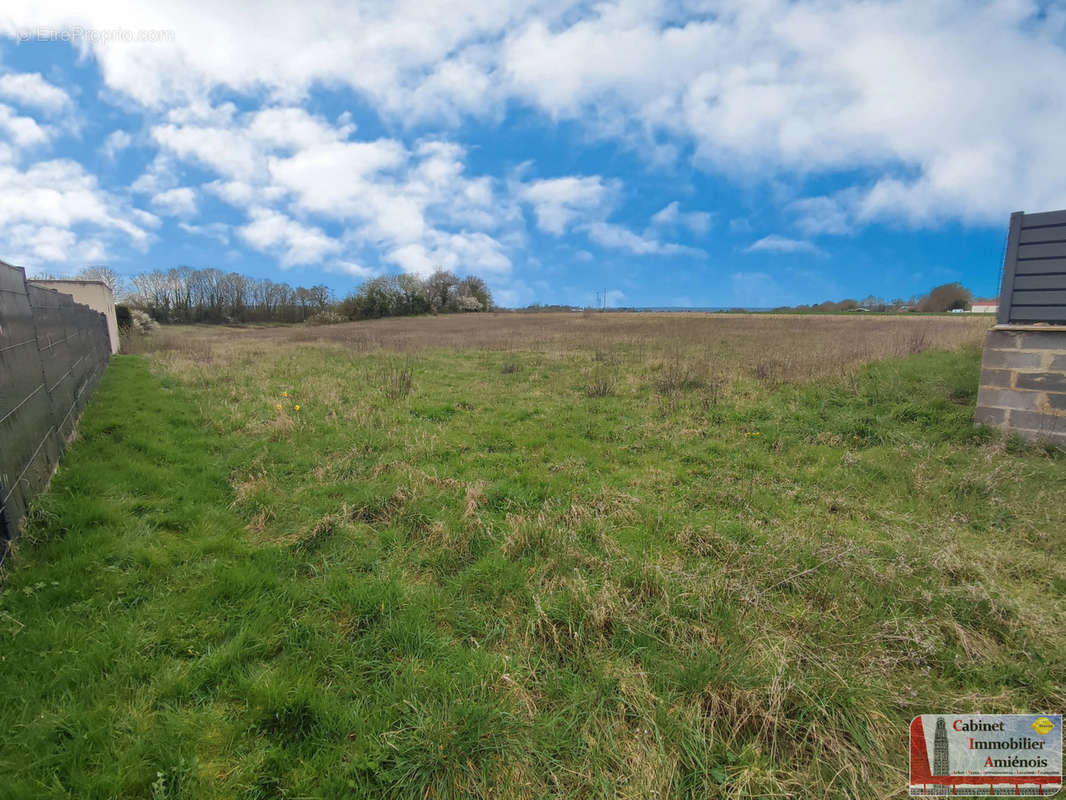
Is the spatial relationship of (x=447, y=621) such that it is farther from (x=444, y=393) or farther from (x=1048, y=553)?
(x=444, y=393)

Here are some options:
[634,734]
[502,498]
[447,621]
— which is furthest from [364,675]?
[502,498]

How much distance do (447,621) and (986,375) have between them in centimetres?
837

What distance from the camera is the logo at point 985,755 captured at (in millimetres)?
2094

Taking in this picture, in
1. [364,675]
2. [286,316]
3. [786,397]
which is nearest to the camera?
[364,675]

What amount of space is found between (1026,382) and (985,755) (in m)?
6.45

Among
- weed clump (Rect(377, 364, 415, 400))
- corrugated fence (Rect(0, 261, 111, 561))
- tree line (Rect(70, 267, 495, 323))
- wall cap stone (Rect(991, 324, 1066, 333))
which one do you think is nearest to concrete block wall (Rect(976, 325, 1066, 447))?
wall cap stone (Rect(991, 324, 1066, 333))

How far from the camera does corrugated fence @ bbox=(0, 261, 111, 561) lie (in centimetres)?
368

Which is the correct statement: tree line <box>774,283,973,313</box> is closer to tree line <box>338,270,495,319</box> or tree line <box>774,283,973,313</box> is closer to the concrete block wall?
tree line <box>338,270,495,319</box>

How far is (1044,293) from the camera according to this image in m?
5.97

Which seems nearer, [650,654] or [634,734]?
[634,734]

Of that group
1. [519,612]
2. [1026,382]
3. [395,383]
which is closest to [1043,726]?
[519,612]

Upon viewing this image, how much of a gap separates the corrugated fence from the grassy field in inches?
10.7

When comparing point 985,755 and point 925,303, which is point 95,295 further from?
point 925,303

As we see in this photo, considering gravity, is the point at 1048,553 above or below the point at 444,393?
below
